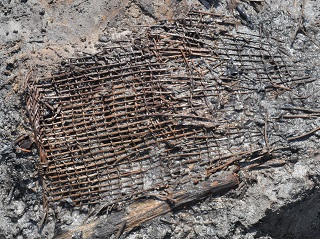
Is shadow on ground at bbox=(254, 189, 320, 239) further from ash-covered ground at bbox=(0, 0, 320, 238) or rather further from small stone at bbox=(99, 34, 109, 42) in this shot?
small stone at bbox=(99, 34, 109, 42)

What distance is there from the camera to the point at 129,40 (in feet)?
10.5

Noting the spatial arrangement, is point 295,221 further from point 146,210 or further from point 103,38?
point 103,38

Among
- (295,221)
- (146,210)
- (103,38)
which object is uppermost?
(103,38)

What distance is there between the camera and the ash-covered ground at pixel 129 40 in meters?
2.97

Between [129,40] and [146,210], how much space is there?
47.2 inches

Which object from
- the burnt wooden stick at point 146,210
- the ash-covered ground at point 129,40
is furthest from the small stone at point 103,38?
the burnt wooden stick at point 146,210

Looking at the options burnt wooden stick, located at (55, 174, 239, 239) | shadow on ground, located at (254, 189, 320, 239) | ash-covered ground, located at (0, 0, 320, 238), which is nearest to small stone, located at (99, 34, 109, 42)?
ash-covered ground, located at (0, 0, 320, 238)

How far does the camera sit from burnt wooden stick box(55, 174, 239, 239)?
113 inches

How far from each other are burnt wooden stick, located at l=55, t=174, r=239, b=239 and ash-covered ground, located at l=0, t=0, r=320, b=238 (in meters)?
0.05

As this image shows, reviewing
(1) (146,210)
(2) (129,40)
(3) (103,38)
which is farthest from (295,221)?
(3) (103,38)

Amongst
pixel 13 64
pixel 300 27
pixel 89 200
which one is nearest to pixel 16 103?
pixel 13 64

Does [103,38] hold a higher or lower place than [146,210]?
higher

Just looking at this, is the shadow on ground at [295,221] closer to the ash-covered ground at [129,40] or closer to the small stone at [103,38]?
the ash-covered ground at [129,40]

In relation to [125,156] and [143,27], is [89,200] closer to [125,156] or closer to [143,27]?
[125,156]
